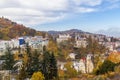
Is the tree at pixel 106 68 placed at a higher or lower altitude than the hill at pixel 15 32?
lower

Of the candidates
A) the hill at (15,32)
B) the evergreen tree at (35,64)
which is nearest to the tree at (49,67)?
the evergreen tree at (35,64)

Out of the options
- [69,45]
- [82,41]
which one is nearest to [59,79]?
[69,45]

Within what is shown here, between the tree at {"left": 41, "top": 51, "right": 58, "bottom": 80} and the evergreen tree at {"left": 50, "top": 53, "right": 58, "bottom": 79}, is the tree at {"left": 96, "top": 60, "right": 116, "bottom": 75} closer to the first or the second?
the evergreen tree at {"left": 50, "top": 53, "right": 58, "bottom": 79}

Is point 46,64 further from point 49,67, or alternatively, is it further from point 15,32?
point 15,32

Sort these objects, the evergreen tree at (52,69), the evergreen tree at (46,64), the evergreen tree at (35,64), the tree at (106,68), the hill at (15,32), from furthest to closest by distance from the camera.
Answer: the hill at (15,32), the evergreen tree at (35,64), the evergreen tree at (46,64), the evergreen tree at (52,69), the tree at (106,68)

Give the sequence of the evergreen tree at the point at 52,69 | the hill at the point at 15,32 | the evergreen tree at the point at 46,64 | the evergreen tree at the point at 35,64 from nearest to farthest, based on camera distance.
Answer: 1. the evergreen tree at the point at 52,69
2. the evergreen tree at the point at 46,64
3. the evergreen tree at the point at 35,64
4. the hill at the point at 15,32

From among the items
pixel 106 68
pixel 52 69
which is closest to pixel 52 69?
pixel 52 69

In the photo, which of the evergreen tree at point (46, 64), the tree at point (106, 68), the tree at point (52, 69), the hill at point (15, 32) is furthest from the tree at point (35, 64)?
the hill at point (15, 32)

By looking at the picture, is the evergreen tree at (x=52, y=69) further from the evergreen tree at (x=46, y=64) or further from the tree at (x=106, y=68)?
the tree at (x=106, y=68)

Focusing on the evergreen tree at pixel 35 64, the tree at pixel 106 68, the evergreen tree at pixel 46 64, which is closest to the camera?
the tree at pixel 106 68

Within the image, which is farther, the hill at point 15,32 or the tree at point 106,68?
the hill at point 15,32

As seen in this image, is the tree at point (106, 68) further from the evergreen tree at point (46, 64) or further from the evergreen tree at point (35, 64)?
the evergreen tree at point (35, 64)

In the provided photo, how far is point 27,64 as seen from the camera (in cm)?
4106

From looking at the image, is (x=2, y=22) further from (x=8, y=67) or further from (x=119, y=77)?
(x=119, y=77)
